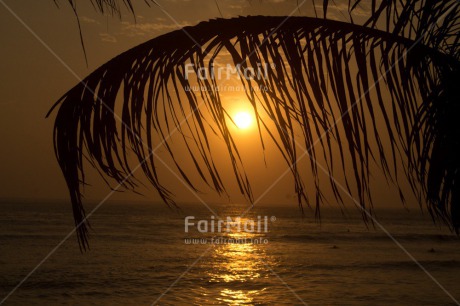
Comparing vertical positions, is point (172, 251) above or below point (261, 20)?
below

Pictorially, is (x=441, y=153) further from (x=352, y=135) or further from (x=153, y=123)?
(x=153, y=123)

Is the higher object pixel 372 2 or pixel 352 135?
pixel 372 2

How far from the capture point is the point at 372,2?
4.86 ft

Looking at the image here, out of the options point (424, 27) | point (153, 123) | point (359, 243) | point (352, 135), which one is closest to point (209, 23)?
point (153, 123)

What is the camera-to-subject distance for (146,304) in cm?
1530

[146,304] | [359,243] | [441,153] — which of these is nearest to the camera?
[441,153]

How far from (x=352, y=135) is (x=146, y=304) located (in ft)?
49.6

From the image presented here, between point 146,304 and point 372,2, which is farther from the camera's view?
point 146,304

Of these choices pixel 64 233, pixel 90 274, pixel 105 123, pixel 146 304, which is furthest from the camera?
pixel 64 233

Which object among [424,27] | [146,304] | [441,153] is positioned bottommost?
[146,304]

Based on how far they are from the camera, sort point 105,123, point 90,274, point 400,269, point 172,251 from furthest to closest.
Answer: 1. point 172,251
2. point 400,269
3. point 90,274
4. point 105,123

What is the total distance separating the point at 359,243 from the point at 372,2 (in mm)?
35764

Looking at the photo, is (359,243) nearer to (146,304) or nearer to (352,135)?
(146,304)

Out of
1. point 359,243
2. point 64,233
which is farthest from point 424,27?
point 64,233
